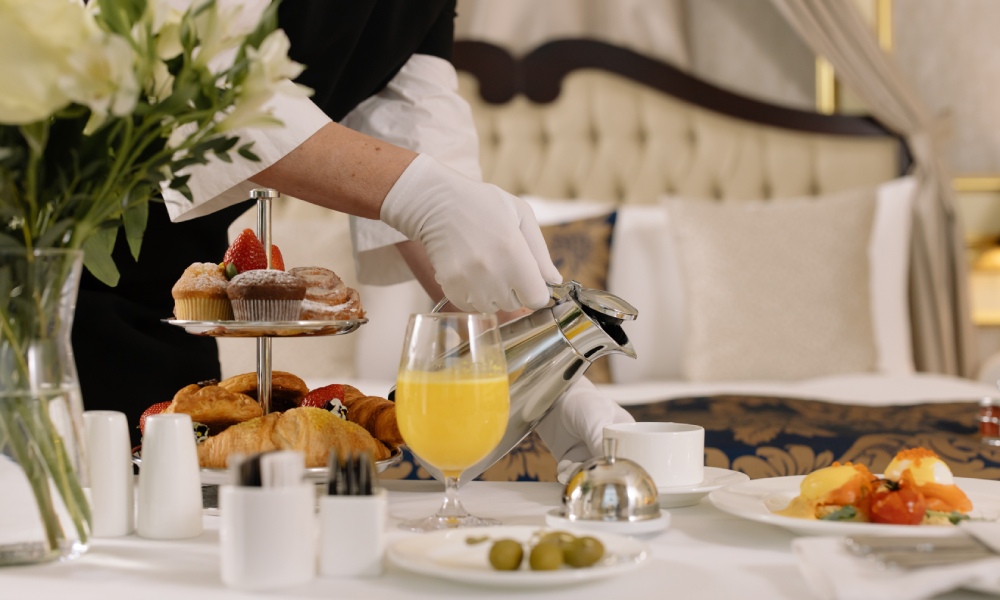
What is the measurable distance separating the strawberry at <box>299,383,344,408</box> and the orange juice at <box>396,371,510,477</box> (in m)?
0.20

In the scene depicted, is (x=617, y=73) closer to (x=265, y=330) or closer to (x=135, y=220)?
(x=265, y=330)

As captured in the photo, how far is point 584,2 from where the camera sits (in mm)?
4098

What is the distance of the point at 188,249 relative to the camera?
1721 mm

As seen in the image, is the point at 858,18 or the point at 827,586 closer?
the point at 827,586

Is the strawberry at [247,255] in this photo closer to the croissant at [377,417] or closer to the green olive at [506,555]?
the croissant at [377,417]

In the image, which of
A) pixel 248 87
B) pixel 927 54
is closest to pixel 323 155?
pixel 248 87

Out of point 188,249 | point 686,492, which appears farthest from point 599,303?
point 188,249

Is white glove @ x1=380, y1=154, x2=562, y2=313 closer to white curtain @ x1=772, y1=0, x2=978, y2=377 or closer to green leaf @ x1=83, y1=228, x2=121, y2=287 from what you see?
green leaf @ x1=83, y1=228, x2=121, y2=287

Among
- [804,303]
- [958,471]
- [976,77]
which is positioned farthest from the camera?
[976,77]

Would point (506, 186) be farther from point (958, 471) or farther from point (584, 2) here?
point (958, 471)

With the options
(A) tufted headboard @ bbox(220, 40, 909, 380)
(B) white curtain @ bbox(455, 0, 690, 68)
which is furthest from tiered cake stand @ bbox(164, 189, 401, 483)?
(B) white curtain @ bbox(455, 0, 690, 68)

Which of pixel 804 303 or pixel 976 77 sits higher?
pixel 976 77

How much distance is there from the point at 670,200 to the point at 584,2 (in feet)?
3.64

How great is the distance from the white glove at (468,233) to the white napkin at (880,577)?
23.1 inches
